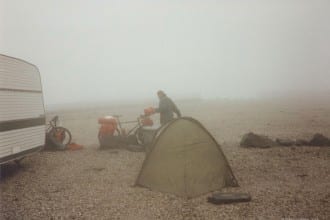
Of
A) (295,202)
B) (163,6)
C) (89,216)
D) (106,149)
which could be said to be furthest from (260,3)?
(89,216)

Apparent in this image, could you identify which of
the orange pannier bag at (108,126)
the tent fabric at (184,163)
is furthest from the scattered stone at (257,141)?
the orange pannier bag at (108,126)

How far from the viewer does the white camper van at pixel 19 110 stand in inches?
360

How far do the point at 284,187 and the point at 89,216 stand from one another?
174 inches

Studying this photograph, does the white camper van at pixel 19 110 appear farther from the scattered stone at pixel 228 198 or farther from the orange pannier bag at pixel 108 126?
the scattered stone at pixel 228 198

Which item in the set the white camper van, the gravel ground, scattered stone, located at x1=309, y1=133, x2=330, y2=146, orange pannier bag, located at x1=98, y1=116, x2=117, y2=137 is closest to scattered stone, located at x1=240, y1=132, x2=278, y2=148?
the gravel ground

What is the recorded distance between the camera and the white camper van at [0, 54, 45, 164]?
9.14 m

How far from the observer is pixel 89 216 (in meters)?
6.79

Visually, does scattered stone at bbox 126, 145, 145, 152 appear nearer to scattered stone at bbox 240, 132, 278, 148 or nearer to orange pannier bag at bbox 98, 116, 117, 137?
orange pannier bag at bbox 98, 116, 117, 137

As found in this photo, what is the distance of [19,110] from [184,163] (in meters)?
4.99

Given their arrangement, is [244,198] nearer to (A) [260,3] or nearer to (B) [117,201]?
(B) [117,201]

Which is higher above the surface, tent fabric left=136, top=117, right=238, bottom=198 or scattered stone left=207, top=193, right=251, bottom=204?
tent fabric left=136, top=117, right=238, bottom=198

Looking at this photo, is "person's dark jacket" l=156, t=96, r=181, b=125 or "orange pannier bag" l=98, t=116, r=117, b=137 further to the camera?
"orange pannier bag" l=98, t=116, r=117, b=137

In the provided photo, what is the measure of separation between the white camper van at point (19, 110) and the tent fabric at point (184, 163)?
3.60 m

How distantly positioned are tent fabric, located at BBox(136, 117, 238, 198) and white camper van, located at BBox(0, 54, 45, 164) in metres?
3.60
